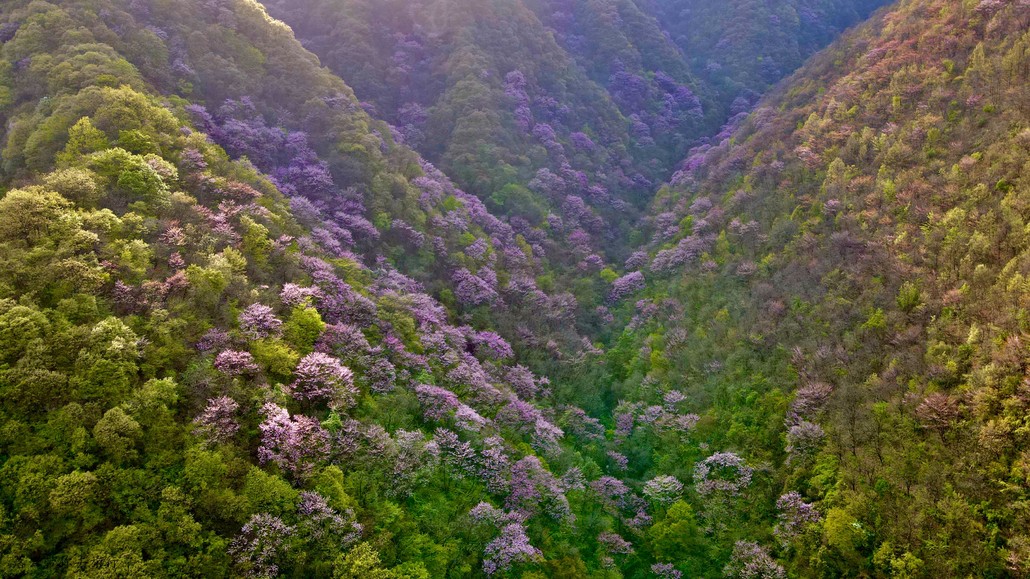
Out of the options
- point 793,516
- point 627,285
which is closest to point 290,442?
point 793,516

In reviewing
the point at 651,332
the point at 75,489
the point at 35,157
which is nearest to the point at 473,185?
the point at 651,332

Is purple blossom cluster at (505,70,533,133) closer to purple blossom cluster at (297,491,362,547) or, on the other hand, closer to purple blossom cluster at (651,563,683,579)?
purple blossom cluster at (651,563,683,579)

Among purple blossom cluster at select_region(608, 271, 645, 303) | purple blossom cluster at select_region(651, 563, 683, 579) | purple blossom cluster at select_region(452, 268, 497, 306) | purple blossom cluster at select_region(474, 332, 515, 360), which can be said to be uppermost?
purple blossom cluster at select_region(608, 271, 645, 303)

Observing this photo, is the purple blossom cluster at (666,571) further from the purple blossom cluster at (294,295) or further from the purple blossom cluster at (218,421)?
the purple blossom cluster at (294,295)

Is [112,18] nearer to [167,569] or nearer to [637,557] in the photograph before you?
[167,569]

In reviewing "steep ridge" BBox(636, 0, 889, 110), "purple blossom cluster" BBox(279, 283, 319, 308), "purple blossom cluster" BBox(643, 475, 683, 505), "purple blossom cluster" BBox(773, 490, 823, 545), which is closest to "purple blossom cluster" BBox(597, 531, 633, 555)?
"purple blossom cluster" BBox(643, 475, 683, 505)

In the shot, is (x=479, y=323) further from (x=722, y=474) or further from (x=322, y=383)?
(x=722, y=474)

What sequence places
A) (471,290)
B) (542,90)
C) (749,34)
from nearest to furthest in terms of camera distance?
1. (471,290)
2. (542,90)
3. (749,34)

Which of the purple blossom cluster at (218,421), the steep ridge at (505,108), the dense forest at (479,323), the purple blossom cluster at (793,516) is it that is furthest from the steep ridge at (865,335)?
the purple blossom cluster at (218,421)
